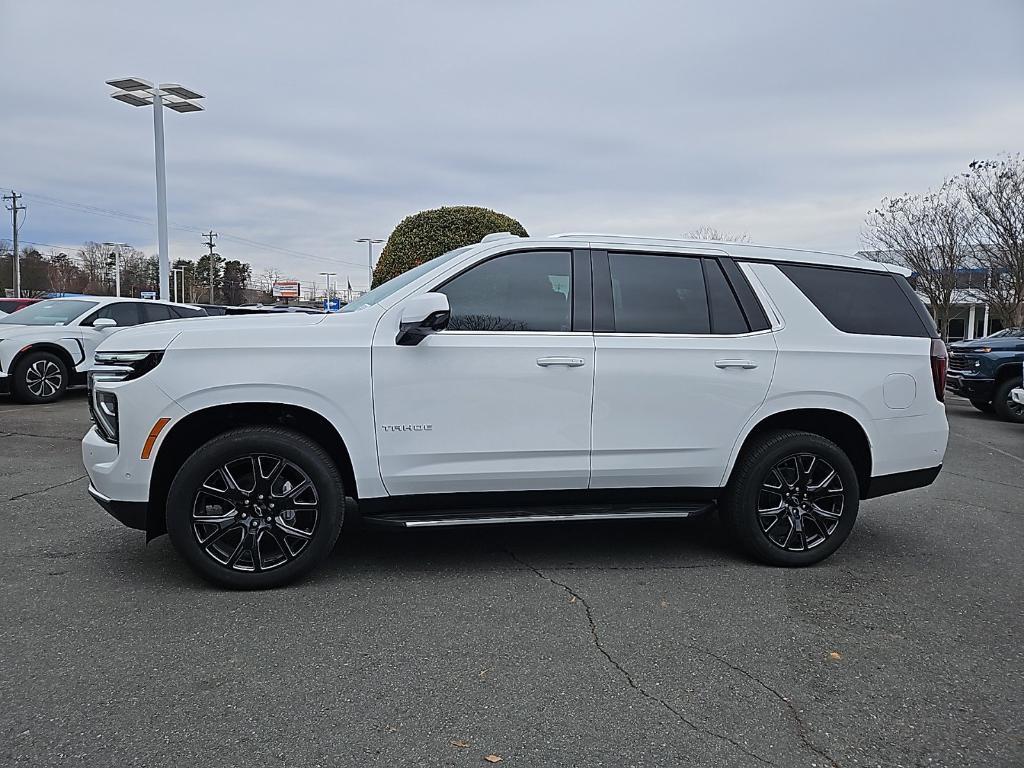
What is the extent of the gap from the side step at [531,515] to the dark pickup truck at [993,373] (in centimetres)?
976

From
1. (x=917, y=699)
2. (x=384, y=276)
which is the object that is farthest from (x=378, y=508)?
(x=384, y=276)

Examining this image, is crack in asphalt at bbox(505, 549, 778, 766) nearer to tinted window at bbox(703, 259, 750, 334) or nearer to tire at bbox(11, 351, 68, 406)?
tinted window at bbox(703, 259, 750, 334)

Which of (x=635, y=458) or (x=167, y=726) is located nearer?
(x=167, y=726)

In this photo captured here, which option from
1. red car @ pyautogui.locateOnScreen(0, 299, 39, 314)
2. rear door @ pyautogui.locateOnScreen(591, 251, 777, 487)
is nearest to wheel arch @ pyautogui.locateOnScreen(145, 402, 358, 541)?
rear door @ pyautogui.locateOnScreen(591, 251, 777, 487)

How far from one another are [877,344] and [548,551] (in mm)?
2311

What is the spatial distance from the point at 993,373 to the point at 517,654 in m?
11.6

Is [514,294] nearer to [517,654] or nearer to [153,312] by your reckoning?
[517,654]

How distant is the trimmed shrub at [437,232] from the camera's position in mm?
16109

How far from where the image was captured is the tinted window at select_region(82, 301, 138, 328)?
39.4ft

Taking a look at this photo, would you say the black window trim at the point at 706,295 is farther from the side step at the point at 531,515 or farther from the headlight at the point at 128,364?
the headlight at the point at 128,364

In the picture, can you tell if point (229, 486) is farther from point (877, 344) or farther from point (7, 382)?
point (7, 382)

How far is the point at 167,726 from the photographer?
2.78m

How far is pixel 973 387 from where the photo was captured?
40.7ft

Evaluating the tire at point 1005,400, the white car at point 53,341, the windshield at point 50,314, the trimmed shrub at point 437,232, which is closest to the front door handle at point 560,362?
the white car at point 53,341
